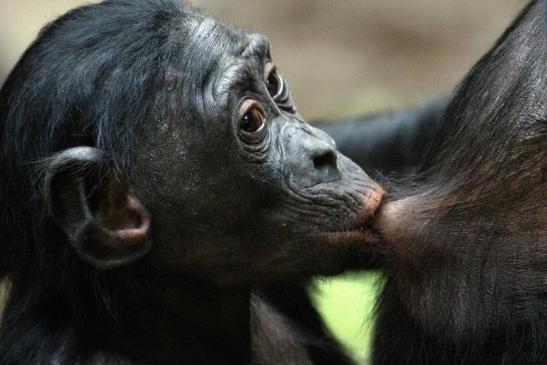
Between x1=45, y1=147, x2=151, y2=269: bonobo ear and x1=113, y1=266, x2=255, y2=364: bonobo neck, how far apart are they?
0.65 ft

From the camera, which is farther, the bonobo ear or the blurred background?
the blurred background

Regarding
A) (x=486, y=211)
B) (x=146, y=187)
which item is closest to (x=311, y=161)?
(x=146, y=187)

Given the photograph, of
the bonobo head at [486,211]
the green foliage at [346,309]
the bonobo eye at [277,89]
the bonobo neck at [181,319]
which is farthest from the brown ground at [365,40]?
the bonobo head at [486,211]

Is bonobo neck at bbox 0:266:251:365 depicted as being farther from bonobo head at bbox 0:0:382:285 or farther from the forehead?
the forehead

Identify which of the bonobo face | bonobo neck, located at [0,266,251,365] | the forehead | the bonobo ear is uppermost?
the forehead

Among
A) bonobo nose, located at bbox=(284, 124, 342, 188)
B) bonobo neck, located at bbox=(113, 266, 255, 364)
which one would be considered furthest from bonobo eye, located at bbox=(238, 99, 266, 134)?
bonobo neck, located at bbox=(113, 266, 255, 364)

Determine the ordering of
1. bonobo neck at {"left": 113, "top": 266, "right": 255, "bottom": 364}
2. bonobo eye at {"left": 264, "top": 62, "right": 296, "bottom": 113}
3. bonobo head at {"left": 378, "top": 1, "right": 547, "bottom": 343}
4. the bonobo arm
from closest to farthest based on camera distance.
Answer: bonobo head at {"left": 378, "top": 1, "right": 547, "bottom": 343} < bonobo neck at {"left": 113, "top": 266, "right": 255, "bottom": 364} < bonobo eye at {"left": 264, "top": 62, "right": 296, "bottom": 113} < the bonobo arm

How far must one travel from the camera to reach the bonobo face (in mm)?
3906

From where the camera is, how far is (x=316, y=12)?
37.4ft

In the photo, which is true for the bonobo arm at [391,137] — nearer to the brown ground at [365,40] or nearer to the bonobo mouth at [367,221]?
the bonobo mouth at [367,221]

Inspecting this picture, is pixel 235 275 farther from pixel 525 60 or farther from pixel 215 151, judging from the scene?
pixel 525 60

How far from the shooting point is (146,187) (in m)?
3.97

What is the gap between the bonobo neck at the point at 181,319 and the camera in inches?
161

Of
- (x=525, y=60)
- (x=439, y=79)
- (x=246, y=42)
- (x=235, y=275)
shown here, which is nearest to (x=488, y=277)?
(x=525, y=60)
